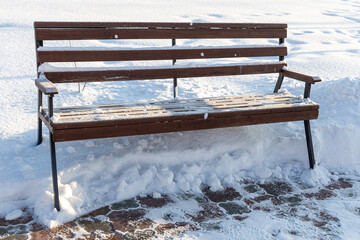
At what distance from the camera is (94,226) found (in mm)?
2754

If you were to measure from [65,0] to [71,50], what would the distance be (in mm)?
6509

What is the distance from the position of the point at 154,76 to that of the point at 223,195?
1.17 m

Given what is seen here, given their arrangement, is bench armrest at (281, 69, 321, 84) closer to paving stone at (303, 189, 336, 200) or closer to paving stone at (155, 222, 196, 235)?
paving stone at (303, 189, 336, 200)

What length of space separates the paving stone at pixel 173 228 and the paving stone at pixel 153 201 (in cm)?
25

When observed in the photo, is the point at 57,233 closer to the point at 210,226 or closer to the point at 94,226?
the point at 94,226

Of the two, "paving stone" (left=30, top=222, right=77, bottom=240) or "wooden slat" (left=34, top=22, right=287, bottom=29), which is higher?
"wooden slat" (left=34, top=22, right=287, bottom=29)

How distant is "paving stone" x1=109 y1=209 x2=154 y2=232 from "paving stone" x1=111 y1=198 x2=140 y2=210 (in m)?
0.05

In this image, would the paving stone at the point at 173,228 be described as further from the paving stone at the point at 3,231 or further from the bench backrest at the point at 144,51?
the bench backrest at the point at 144,51

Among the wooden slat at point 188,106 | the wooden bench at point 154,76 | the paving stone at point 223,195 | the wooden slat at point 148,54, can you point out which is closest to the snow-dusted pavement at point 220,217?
the paving stone at point 223,195

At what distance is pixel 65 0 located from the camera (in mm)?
9375

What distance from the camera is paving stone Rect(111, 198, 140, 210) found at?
2.99 m

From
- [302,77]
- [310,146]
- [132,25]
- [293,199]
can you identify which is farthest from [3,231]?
[302,77]

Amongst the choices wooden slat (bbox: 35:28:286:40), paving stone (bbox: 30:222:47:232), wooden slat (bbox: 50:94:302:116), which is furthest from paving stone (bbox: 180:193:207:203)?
wooden slat (bbox: 35:28:286:40)

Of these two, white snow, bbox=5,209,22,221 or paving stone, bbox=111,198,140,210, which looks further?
paving stone, bbox=111,198,140,210
